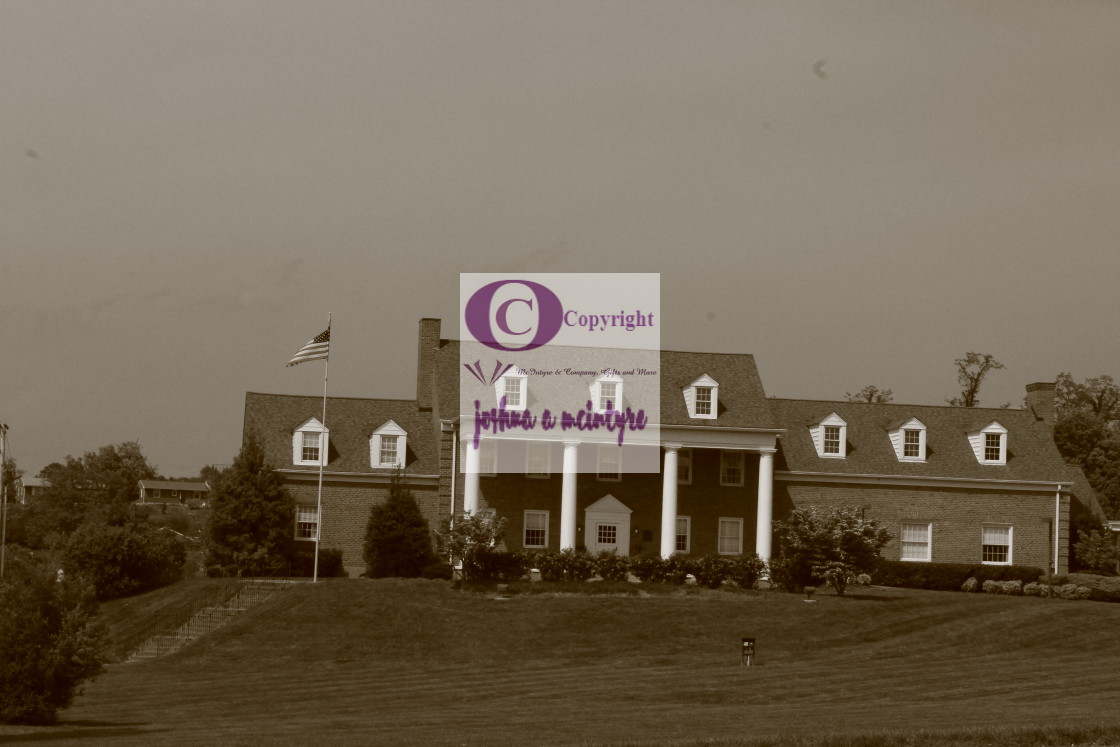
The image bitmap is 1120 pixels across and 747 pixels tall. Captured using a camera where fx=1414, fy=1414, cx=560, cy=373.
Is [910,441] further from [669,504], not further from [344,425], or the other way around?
[344,425]

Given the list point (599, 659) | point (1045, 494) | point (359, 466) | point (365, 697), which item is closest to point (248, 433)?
point (359, 466)

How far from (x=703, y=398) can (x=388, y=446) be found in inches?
493

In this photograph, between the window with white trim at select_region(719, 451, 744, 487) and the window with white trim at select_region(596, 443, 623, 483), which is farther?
the window with white trim at select_region(719, 451, 744, 487)

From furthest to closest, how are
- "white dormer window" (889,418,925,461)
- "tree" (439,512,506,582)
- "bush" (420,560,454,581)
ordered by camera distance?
"white dormer window" (889,418,925,461)
"bush" (420,560,454,581)
"tree" (439,512,506,582)

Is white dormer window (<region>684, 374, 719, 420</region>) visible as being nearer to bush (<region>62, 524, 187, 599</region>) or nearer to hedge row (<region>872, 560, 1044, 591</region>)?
hedge row (<region>872, 560, 1044, 591</region>)

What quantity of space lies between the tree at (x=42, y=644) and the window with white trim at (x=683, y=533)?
32.1 metres

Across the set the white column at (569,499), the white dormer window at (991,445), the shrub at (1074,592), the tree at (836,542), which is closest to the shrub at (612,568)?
the white column at (569,499)

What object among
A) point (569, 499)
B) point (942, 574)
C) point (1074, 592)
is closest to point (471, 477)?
point (569, 499)

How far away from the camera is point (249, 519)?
51.0 meters

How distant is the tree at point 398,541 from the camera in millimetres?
51406

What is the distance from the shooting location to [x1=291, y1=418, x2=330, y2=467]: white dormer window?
5491 cm

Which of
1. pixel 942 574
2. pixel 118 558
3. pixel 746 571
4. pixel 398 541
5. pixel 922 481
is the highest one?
pixel 922 481

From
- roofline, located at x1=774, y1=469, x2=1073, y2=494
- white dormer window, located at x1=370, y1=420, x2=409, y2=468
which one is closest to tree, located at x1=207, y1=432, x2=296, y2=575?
white dormer window, located at x1=370, y1=420, x2=409, y2=468

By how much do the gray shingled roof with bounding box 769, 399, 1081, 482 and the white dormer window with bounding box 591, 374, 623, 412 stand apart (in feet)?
25.4
